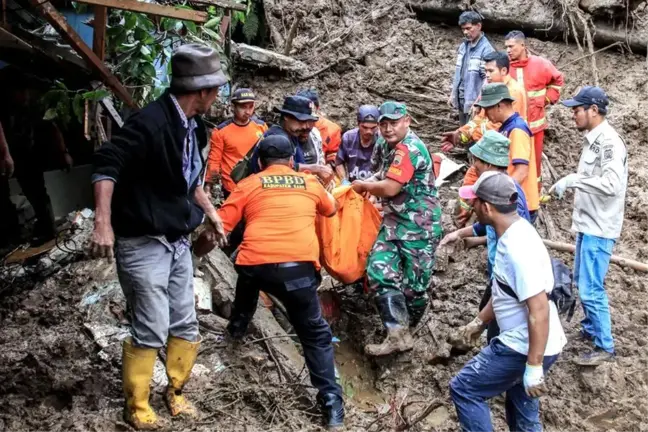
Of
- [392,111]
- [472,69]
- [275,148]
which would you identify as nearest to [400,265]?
[392,111]

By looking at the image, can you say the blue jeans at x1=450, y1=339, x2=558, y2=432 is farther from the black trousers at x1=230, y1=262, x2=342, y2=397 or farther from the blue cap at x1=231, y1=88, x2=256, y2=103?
the blue cap at x1=231, y1=88, x2=256, y2=103

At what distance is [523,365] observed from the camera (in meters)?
3.59

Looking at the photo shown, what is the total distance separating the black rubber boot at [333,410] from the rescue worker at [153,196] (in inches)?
42.8

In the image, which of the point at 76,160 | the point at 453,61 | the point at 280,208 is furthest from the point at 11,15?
the point at 453,61

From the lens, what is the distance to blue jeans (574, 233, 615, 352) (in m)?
5.25

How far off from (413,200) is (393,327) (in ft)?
3.31

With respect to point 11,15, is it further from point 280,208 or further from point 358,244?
point 358,244

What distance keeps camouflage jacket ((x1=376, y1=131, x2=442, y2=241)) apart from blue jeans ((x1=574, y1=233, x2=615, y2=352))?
115 cm

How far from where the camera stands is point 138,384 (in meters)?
3.75

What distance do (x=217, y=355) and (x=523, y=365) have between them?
2252mm

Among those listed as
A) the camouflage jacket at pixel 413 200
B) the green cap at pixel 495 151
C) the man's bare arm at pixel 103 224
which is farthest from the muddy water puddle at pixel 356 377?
the man's bare arm at pixel 103 224

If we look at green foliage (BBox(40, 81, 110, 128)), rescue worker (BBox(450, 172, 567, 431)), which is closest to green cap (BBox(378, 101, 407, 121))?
rescue worker (BBox(450, 172, 567, 431))

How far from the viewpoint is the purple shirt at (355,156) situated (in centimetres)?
666

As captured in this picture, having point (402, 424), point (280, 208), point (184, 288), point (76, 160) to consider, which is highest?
point (280, 208)
